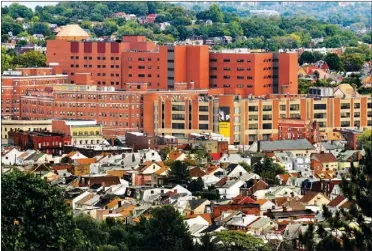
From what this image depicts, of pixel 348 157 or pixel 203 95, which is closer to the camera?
pixel 348 157

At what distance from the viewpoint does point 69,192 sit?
30828 mm

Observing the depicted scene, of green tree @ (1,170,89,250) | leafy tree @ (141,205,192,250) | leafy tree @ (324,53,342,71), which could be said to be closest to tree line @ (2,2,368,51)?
leafy tree @ (324,53,342,71)

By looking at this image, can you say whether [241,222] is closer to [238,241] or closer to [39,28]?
[238,241]

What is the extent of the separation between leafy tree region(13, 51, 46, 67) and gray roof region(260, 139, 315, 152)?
20.7 metres

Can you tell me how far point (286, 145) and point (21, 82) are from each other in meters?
11.8

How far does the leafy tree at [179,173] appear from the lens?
33625 mm

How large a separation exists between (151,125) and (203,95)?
7.41ft

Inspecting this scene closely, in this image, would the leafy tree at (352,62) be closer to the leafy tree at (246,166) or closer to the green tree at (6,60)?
the green tree at (6,60)

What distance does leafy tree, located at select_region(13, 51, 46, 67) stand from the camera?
2418 inches

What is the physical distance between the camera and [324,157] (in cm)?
3819

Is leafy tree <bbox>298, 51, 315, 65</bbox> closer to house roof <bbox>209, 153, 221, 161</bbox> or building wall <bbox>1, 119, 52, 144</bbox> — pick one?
building wall <bbox>1, 119, 52, 144</bbox>

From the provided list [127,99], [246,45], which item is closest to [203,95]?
[127,99]

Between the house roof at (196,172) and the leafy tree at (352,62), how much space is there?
36568 millimetres

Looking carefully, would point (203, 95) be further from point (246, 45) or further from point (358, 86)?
point (246, 45)
